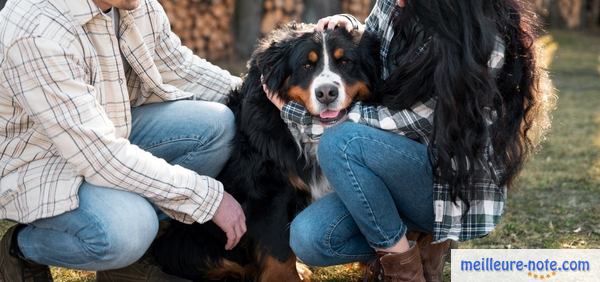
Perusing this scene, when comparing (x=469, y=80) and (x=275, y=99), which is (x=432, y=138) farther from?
(x=275, y=99)

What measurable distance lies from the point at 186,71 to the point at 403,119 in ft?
3.20

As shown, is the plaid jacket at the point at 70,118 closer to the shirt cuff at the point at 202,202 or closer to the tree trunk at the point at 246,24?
the shirt cuff at the point at 202,202

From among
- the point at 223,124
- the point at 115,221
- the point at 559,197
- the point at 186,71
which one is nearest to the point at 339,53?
the point at 223,124

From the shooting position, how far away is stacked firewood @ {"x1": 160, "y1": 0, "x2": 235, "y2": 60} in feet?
26.5

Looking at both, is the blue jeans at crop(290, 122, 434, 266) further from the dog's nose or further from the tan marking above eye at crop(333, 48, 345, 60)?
the tan marking above eye at crop(333, 48, 345, 60)

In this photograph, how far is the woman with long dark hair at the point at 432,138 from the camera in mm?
2463

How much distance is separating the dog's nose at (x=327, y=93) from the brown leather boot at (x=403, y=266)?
576 mm

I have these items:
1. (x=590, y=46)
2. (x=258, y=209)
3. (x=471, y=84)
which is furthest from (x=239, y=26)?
(x=471, y=84)

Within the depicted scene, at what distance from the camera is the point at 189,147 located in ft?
9.88

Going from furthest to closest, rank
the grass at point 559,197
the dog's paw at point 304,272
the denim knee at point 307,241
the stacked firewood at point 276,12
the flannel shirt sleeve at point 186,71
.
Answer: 1. the stacked firewood at point 276,12
2. the grass at point 559,197
3. the dog's paw at point 304,272
4. the flannel shirt sleeve at point 186,71
5. the denim knee at point 307,241

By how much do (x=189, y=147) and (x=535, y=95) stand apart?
124cm

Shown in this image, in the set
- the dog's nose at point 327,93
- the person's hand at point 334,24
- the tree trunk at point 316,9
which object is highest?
the person's hand at point 334,24

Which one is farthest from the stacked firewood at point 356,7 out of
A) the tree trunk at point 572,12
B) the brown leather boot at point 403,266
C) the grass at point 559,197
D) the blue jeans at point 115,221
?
the brown leather boot at point 403,266

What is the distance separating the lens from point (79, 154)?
2520mm
